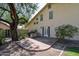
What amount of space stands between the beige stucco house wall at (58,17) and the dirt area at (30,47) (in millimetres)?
1603

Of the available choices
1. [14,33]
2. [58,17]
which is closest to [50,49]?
[14,33]

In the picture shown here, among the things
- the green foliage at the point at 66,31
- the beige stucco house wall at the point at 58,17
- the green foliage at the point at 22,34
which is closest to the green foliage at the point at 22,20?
the beige stucco house wall at the point at 58,17

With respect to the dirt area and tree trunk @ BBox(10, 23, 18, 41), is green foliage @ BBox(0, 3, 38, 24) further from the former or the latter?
the dirt area

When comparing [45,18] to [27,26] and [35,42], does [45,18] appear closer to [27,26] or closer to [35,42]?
[27,26]

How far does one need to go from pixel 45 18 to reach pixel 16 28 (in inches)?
87.4

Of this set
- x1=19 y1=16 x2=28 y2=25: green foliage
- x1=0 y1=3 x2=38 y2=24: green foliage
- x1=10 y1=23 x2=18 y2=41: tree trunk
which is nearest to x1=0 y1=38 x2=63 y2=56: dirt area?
x1=10 y1=23 x2=18 y2=41: tree trunk

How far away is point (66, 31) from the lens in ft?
41.2

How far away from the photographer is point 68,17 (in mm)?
12477

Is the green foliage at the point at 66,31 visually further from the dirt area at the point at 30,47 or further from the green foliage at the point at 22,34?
the green foliage at the point at 22,34

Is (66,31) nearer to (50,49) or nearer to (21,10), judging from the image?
(50,49)

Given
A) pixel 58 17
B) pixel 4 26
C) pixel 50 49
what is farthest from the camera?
pixel 4 26

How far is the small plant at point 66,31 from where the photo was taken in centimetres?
1244

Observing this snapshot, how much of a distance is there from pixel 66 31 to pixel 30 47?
2.69m

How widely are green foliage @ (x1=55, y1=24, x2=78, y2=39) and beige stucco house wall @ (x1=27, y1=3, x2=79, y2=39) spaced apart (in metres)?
0.23
